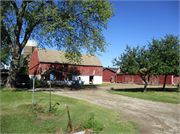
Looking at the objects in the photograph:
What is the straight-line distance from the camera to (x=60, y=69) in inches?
1236

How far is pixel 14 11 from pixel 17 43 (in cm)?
309

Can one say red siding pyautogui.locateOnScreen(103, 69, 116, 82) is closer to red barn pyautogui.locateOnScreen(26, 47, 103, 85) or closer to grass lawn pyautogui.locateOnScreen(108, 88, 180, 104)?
red barn pyautogui.locateOnScreen(26, 47, 103, 85)

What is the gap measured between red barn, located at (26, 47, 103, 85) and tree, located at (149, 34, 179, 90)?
13.9m

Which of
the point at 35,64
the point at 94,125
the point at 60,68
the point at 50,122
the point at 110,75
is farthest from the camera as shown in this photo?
the point at 110,75

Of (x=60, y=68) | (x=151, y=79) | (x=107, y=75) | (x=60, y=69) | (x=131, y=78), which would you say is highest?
(x=60, y=68)

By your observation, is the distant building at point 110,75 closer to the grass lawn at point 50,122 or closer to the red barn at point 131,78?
the red barn at point 131,78

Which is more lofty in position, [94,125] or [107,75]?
[107,75]

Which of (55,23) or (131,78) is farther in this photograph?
(131,78)

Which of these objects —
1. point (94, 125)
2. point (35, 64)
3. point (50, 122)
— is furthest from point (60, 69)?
point (94, 125)

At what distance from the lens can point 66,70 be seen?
3241 cm

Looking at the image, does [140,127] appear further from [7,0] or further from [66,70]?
[66,70]

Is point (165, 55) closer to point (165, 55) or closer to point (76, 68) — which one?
point (165, 55)

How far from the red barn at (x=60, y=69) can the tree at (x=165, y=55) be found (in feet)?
45.7

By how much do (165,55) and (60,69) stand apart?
21.0 metres
